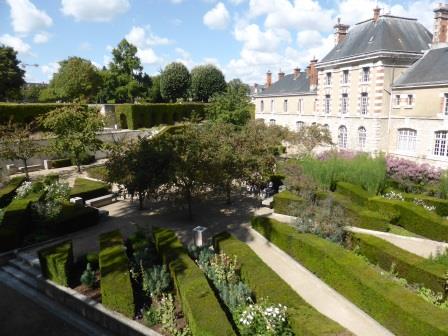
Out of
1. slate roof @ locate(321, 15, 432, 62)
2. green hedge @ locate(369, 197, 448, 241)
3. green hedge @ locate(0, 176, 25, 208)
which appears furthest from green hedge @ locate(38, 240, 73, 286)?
slate roof @ locate(321, 15, 432, 62)

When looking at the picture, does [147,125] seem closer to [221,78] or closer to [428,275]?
[221,78]

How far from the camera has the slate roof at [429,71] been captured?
22.8 m

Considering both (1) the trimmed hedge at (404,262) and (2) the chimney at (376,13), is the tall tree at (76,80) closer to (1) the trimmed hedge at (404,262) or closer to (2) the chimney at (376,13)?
(2) the chimney at (376,13)

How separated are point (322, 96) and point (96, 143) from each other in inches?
815

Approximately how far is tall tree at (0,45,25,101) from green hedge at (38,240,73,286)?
140 ft

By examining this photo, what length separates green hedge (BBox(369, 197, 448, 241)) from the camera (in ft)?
39.8

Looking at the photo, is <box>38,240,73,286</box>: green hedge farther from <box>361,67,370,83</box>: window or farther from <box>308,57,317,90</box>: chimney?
<box>308,57,317,90</box>: chimney

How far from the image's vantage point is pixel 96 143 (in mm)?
23141

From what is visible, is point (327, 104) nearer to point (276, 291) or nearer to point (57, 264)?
point (276, 291)

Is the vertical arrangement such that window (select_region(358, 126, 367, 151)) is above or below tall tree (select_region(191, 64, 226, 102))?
below

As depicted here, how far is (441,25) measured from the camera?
985 inches

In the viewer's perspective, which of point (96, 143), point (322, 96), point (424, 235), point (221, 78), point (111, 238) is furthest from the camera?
point (221, 78)

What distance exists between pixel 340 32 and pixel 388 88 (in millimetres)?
8980

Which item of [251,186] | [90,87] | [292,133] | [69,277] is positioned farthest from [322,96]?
[90,87]
